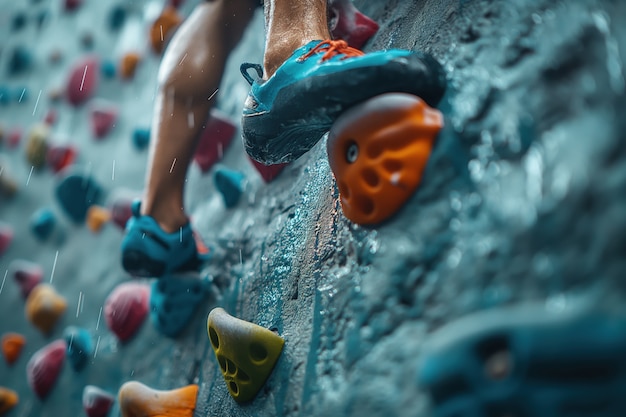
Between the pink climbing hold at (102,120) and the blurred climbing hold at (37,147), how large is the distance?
12.3 inches

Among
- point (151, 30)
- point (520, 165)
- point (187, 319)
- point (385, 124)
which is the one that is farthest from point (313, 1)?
point (151, 30)

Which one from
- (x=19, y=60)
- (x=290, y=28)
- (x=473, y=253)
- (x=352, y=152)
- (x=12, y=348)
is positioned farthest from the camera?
(x=19, y=60)

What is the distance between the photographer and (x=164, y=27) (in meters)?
2.08

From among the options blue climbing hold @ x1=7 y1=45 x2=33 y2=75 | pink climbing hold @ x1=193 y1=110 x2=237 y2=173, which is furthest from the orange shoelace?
blue climbing hold @ x1=7 y1=45 x2=33 y2=75

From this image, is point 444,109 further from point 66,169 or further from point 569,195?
point 66,169

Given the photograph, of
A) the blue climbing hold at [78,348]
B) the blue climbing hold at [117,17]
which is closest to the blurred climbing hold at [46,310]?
the blue climbing hold at [78,348]

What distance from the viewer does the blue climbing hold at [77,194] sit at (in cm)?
200

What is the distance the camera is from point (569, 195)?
1.60 feet

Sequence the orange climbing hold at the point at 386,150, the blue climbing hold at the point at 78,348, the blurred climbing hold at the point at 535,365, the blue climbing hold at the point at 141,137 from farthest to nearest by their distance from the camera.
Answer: the blue climbing hold at the point at 141,137 → the blue climbing hold at the point at 78,348 → the orange climbing hold at the point at 386,150 → the blurred climbing hold at the point at 535,365

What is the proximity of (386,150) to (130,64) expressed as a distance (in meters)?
1.88

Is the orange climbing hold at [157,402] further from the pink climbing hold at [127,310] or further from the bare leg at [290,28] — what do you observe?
the bare leg at [290,28]

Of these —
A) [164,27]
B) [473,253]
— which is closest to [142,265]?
[473,253]

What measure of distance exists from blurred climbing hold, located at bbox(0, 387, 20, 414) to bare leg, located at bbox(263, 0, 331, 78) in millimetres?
1450

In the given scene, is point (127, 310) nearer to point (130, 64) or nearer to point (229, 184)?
point (229, 184)
